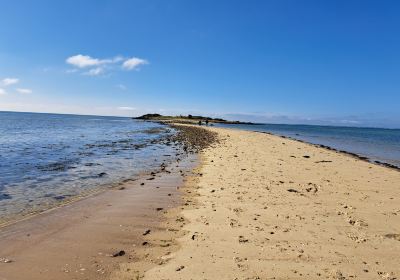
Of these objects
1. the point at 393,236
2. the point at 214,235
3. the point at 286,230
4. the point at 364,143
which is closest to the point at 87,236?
the point at 214,235

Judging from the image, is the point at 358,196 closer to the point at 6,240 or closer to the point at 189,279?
the point at 189,279

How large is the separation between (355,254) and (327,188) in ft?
20.4

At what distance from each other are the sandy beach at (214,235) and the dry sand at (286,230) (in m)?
0.02

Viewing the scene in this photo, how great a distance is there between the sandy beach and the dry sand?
0.02 metres

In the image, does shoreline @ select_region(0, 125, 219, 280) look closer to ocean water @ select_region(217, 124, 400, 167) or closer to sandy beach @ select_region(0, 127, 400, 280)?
sandy beach @ select_region(0, 127, 400, 280)

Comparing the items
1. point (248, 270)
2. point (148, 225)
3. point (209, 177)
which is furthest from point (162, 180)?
point (248, 270)

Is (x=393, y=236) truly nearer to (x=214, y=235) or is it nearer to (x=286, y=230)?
(x=286, y=230)

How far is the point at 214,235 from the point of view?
6.75 meters

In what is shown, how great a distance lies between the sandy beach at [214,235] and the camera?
5.22m

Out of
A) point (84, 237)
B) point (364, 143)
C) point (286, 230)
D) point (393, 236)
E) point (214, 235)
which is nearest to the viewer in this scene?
point (84, 237)

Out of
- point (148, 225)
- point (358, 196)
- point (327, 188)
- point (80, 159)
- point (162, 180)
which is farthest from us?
point (80, 159)

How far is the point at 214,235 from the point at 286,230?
1634mm

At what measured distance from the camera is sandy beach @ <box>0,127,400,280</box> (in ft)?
17.1

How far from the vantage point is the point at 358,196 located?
1082 cm
